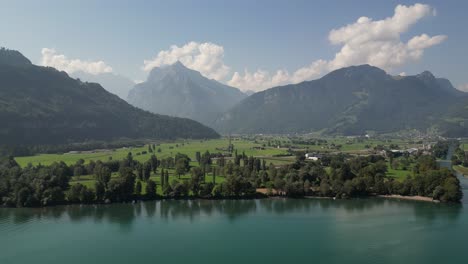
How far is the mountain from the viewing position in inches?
5477

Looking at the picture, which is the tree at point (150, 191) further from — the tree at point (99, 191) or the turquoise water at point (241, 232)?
the tree at point (99, 191)

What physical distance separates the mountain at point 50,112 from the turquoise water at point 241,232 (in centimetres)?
9256

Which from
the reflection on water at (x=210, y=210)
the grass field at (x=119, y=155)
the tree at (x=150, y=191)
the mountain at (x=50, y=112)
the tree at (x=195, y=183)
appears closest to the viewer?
the reflection on water at (x=210, y=210)

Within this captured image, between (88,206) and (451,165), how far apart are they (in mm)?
89775

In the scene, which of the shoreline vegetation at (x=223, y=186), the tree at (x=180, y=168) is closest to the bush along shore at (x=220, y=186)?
the shoreline vegetation at (x=223, y=186)

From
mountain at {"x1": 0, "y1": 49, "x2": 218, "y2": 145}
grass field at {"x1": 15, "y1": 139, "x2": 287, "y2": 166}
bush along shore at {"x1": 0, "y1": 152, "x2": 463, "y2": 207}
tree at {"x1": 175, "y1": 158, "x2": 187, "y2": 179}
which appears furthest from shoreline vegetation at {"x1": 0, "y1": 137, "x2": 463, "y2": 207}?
mountain at {"x1": 0, "y1": 49, "x2": 218, "y2": 145}

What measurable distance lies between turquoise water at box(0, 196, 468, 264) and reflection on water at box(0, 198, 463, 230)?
0.14 meters

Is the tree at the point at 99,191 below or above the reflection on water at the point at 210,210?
above

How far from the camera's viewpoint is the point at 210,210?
57781 mm

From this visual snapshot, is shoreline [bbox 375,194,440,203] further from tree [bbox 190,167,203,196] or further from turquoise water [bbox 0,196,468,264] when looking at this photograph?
tree [bbox 190,167,203,196]

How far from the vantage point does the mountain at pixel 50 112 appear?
456 feet

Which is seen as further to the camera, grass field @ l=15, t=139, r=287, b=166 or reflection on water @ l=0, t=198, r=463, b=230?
grass field @ l=15, t=139, r=287, b=166

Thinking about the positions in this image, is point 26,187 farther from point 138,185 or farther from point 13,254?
point 13,254

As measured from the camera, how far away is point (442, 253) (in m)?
38.9
